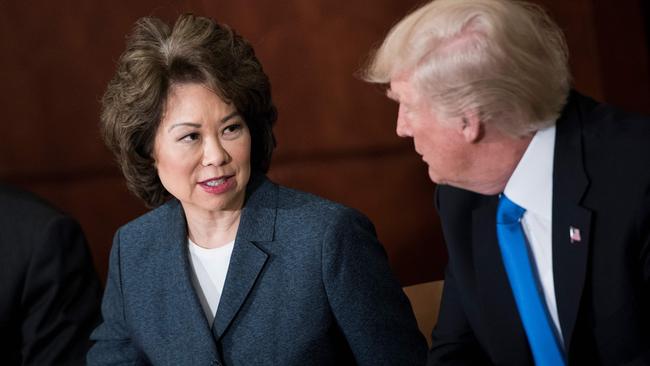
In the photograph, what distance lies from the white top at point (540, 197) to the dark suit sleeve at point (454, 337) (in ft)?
0.60

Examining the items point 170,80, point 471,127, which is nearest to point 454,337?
point 471,127

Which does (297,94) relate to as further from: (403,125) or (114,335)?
(403,125)

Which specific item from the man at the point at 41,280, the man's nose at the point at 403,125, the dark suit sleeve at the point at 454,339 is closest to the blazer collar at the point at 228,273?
the man at the point at 41,280

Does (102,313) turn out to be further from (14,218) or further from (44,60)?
(44,60)

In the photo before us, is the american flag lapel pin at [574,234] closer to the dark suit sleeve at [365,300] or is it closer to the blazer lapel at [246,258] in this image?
the dark suit sleeve at [365,300]

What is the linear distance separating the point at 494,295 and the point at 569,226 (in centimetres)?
19

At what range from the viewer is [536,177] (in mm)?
1440

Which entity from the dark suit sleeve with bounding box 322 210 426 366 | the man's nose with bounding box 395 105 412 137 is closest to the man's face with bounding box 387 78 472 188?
the man's nose with bounding box 395 105 412 137

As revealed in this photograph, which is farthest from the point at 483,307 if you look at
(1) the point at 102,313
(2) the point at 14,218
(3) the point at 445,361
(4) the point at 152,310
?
(2) the point at 14,218

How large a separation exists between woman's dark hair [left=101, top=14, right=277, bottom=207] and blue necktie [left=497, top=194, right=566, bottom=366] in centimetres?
67

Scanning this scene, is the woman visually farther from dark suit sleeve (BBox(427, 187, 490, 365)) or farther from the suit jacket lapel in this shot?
dark suit sleeve (BBox(427, 187, 490, 365))

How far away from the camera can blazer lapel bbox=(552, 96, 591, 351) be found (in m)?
1.39

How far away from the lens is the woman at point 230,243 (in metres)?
1.84

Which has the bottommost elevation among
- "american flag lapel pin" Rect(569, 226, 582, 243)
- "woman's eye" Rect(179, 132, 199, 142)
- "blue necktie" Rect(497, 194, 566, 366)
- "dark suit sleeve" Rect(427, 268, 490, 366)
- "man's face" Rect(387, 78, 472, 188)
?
"dark suit sleeve" Rect(427, 268, 490, 366)
